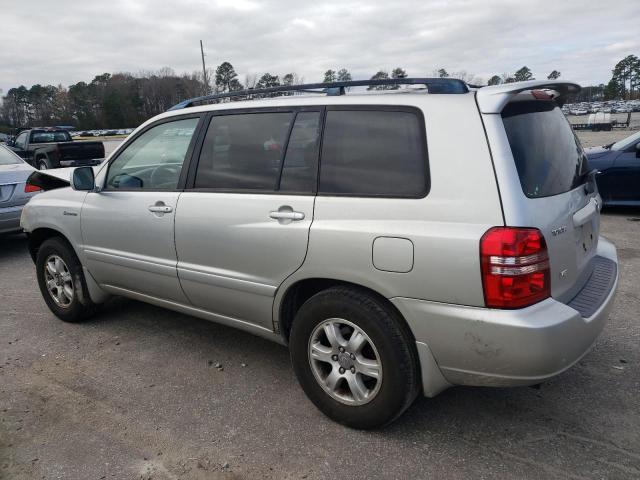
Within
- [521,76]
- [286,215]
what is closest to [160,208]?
[286,215]

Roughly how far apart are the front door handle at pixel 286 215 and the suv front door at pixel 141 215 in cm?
91

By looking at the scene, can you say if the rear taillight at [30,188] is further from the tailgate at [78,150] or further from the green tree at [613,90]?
the green tree at [613,90]

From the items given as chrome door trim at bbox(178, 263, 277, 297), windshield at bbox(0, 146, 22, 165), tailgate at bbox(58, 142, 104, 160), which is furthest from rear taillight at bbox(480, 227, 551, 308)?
tailgate at bbox(58, 142, 104, 160)

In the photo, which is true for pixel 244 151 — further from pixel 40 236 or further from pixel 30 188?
pixel 30 188

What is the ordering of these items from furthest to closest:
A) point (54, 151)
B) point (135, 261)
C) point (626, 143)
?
point (54, 151), point (626, 143), point (135, 261)

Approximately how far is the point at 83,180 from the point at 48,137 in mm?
16522

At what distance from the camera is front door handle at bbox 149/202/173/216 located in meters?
3.50

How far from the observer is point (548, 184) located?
2.56 metres

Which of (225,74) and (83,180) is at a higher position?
(225,74)

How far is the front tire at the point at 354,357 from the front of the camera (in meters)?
2.55

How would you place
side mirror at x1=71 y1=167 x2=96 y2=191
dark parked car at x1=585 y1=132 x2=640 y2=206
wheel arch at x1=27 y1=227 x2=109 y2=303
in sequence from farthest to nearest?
dark parked car at x1=585 y1=132 x2=640 y2=206 < wheel arch at x1=27 y1=227 x2=109 y2=303 < side mirror at x1=71 y1=167 x2=96 y2=191

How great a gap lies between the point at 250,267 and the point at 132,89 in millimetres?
101142

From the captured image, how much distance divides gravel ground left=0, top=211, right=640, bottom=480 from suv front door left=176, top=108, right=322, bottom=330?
21.3 inches

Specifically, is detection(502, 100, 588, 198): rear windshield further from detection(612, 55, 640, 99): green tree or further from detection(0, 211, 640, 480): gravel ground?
detection(612, 55, 640, 99): green tree
